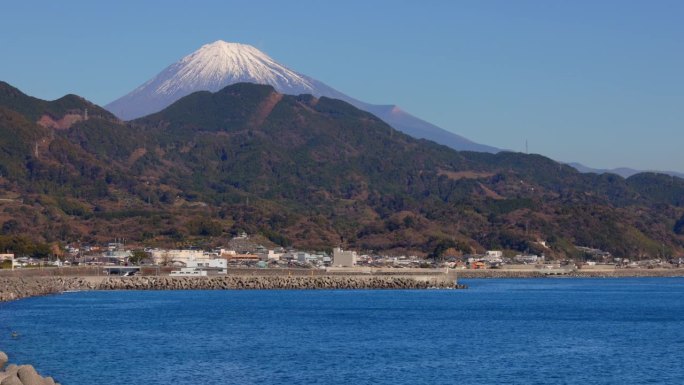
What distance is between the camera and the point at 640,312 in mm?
93938

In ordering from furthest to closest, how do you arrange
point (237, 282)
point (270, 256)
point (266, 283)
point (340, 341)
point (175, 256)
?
point (270, 256) < point (175, 256) < point (266, 283) < point (237, 282) < point (340, 341)

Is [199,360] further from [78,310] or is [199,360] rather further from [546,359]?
[78,310]

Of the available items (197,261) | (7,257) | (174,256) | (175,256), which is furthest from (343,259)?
(7,257)

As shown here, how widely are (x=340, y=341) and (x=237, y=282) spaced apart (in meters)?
67.0

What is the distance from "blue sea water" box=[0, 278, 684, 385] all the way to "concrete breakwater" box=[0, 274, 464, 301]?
13.6 metres

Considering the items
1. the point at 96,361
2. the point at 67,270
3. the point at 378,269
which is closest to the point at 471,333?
the point at 96,361

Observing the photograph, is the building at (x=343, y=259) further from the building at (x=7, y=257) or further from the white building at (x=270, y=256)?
the building at (x=7, y=257)

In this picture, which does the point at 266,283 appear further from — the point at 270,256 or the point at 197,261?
the point at 270,256

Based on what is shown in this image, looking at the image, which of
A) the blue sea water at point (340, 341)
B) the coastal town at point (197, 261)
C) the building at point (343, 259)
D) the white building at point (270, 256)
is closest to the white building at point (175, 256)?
the coastal town at point (197, 261)

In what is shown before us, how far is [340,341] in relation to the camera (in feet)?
210

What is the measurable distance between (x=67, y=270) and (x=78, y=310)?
166ft

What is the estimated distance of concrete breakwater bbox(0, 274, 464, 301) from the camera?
395 feet

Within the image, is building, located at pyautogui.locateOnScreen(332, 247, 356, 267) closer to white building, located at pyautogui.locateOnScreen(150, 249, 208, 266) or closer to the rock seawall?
white building, located at pyautogui.locateOnScreen(150, 249, 208, 266)

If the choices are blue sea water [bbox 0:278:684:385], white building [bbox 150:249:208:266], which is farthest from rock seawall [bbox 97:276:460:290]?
white building [bbox 150:249:208:266]
